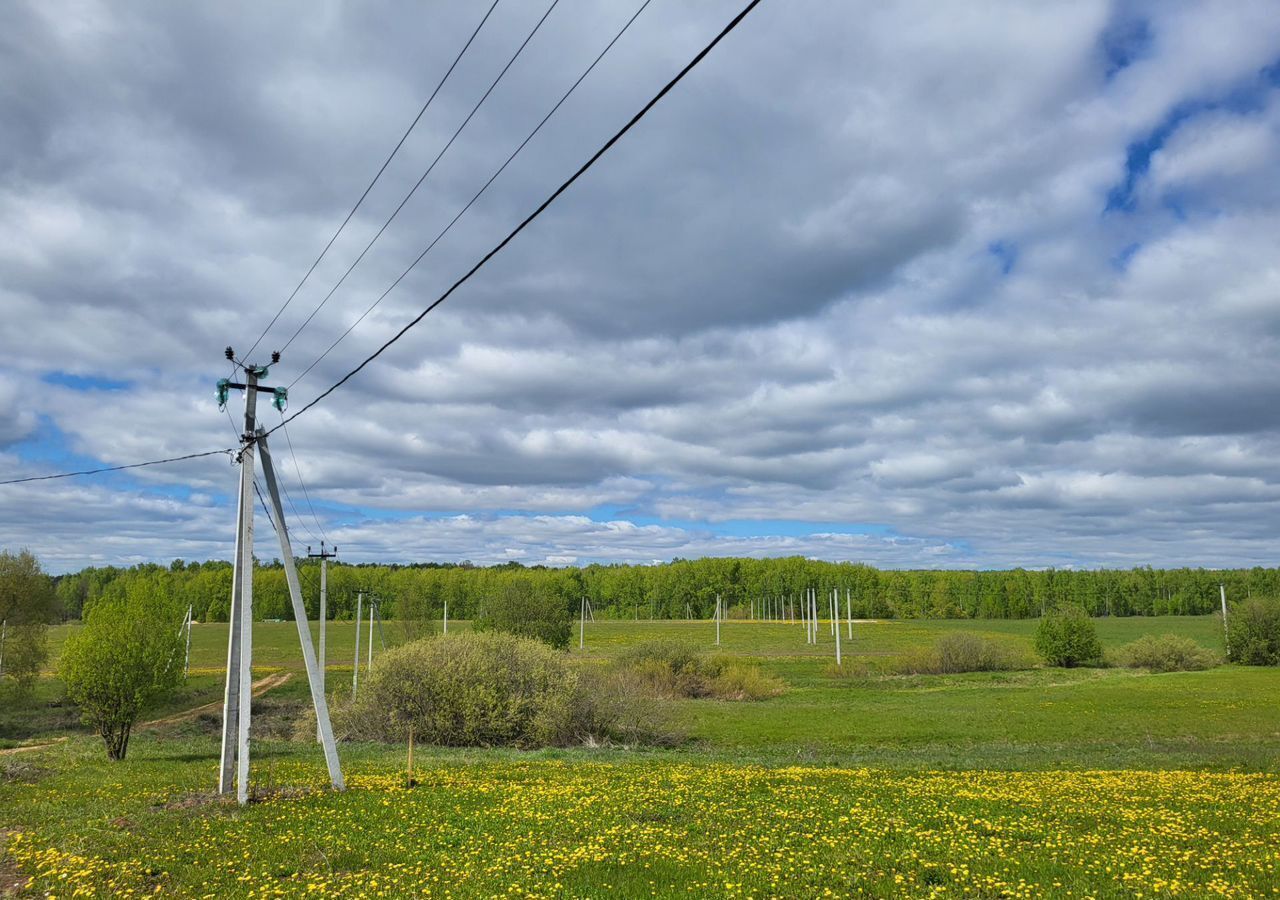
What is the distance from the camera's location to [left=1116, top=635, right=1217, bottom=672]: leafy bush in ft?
238

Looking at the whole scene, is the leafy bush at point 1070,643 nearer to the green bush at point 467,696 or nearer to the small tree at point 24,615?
the green bush at point 467,696

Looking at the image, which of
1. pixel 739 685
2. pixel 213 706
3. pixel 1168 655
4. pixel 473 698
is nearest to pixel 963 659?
pixel 1168 655

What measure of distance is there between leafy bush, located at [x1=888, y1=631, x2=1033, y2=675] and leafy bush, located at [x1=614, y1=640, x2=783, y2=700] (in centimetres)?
2445

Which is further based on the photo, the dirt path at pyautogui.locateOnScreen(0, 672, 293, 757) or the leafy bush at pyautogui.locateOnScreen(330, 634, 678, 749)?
the dirt path at pyautogui.locateOnScreen(0, 672, 293, 757)

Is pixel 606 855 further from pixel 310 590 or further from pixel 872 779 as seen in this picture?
pixel 310 590

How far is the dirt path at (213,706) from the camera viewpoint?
50.5m

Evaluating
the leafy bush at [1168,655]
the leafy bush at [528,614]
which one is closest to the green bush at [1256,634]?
the leafy bush at [1168,655]

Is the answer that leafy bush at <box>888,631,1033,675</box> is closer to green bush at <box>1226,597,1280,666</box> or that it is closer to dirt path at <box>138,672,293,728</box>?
green bush at <box>1226,597,1280,666</box>

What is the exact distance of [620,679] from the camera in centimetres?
3794

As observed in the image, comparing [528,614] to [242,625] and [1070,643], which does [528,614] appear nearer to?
[1070,643]

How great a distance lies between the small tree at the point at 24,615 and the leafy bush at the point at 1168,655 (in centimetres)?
9127

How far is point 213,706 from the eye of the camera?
6012cm

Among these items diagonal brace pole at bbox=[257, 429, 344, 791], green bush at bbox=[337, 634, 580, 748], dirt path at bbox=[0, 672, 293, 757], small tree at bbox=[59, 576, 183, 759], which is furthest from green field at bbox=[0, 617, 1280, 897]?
dirt path at bbox=[0, 672, 293, 757]

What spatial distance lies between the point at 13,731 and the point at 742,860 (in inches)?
2013
